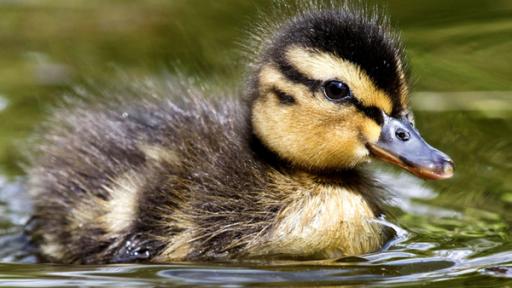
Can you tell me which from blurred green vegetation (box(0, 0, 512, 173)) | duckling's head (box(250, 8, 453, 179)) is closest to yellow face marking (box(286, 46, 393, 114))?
duckling's head (box(250, 8, 453, 179))

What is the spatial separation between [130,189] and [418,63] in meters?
1.66

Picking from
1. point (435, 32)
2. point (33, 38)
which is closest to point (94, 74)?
point (33, 38)

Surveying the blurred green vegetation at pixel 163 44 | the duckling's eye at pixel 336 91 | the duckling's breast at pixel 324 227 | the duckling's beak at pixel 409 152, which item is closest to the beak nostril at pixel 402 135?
the duckling's beak at pixel 409 152

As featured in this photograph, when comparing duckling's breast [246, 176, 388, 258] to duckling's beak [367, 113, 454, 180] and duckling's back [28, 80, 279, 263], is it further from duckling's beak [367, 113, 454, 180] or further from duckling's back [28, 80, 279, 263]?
duckling's beak [367, 113, 454, 180]

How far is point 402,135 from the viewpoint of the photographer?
3594mm

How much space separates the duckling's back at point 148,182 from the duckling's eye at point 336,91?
0.96 feet

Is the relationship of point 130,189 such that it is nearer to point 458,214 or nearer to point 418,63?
point 458,214

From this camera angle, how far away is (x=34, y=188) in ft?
13.8

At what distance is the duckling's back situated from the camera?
3719 mm

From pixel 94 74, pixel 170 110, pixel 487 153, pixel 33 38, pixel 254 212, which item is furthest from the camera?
pixel 33 38

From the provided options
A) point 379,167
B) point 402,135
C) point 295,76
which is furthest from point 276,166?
point 379,167

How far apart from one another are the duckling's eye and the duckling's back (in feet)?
0.96

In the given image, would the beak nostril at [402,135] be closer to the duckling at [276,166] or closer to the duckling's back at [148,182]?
the duckling at [276,166]

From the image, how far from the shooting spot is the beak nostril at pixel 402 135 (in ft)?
11.8
